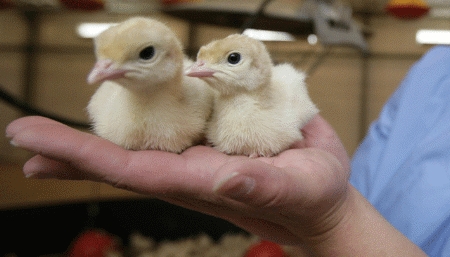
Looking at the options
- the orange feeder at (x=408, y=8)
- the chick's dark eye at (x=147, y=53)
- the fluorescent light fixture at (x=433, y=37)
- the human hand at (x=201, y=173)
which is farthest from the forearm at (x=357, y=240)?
the fluorescent light fixture at (x=433, y=37)

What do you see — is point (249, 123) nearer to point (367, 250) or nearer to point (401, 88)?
point (367, 250)

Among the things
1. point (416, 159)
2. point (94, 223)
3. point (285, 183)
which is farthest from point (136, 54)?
point (94, 223)

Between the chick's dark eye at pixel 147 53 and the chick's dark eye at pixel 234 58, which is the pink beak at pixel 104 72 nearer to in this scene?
the chick's dark eye at pixel 147 53

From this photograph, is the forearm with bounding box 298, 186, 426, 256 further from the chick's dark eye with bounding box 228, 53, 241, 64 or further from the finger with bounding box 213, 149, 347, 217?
the chick's dark eye with bounding box 228, 53, 241, 64

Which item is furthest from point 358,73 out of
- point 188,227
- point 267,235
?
point 267,235

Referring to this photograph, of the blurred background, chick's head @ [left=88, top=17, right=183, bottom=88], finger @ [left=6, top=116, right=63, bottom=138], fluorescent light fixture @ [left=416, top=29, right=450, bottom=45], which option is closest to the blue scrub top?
chick's head @ [left=88, top=17, right=183, bottom=88]

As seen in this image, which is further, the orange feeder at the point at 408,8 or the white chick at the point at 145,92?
the orange feeder at the point at 408,8
